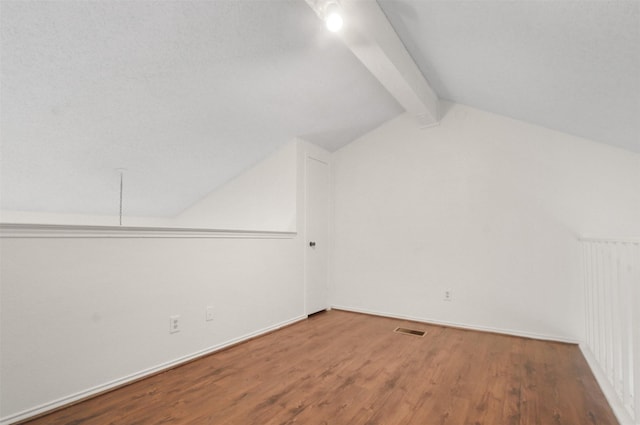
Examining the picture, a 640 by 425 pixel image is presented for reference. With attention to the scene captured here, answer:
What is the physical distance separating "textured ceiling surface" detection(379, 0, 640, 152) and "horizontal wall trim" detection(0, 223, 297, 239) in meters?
2.21

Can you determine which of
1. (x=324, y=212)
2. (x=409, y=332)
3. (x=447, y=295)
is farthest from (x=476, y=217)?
(x=324, y=212)

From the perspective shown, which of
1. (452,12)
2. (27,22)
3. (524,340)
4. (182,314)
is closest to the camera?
(27,22)

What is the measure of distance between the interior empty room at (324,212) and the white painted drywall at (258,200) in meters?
0.04

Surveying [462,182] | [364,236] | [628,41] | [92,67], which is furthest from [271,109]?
[628,41]

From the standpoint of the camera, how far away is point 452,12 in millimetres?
1910

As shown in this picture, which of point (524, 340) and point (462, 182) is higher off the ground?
point (462, 182)

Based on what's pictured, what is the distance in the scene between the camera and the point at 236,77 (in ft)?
8.59

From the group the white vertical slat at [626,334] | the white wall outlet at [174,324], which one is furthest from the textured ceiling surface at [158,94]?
the white vertical slat at [626,334]

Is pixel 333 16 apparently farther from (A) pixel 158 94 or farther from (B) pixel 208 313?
(B) pixel 208 313

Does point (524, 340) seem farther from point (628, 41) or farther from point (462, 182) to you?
point (628, 41)

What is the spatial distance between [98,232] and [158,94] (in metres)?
1.24

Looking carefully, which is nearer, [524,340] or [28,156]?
[28,156]

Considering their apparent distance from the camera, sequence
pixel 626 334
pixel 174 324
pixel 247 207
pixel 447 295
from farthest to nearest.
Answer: pixel 247 207 < pixel 447 295 < pixel 174 324 < pixel 626 334

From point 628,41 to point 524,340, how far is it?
2.57m
